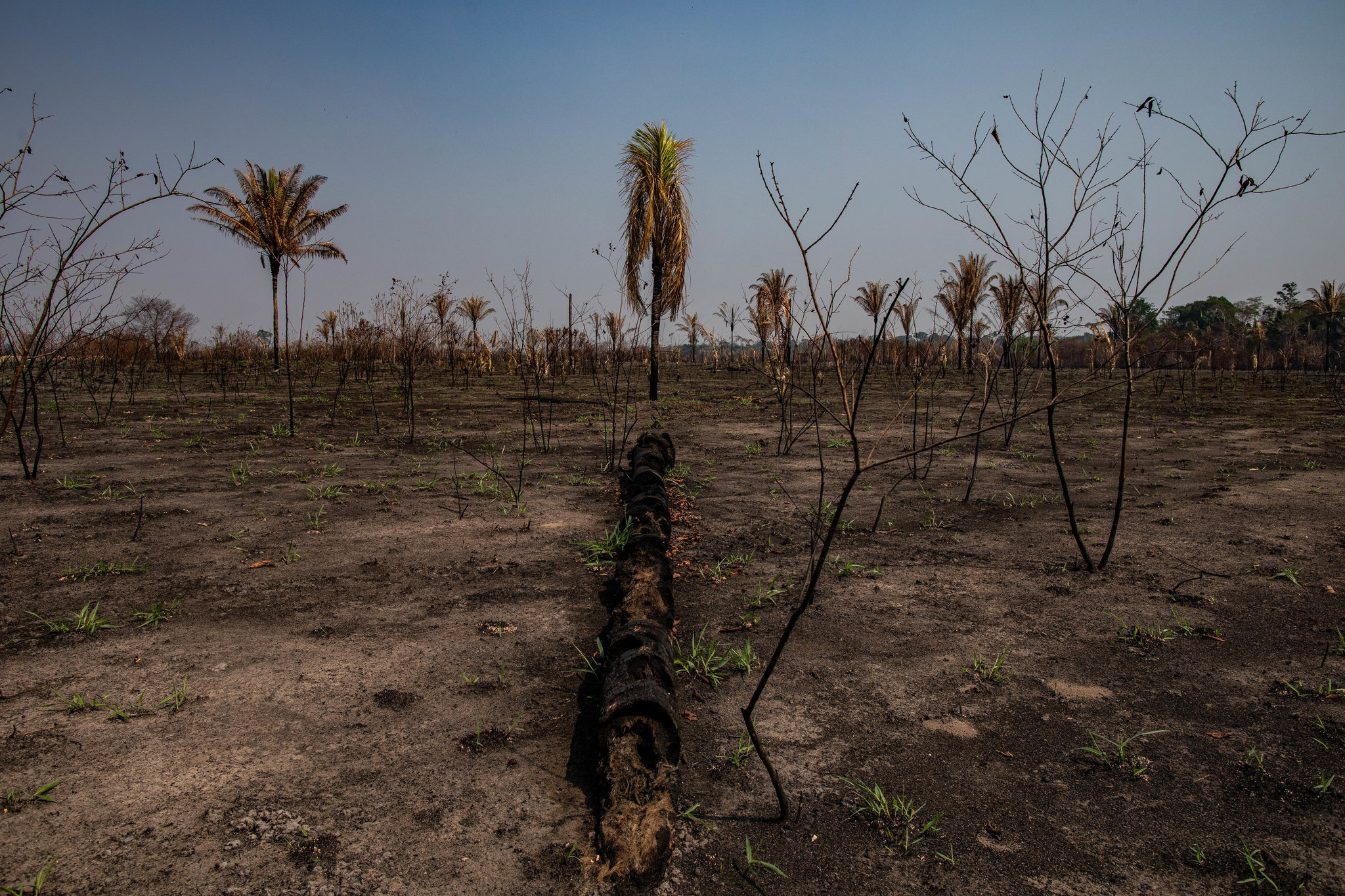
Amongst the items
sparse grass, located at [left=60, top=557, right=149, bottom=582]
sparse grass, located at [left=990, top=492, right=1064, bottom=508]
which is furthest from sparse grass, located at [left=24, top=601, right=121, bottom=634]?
sparse grass, located at [left=990, top=492, right=1064, bottom=508]

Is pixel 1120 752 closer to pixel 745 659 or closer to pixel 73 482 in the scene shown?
pixel 745 659

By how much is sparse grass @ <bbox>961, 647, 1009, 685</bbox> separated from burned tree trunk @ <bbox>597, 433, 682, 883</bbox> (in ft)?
4.39

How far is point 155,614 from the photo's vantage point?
3.05 metres

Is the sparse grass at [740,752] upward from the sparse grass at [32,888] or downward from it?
downward

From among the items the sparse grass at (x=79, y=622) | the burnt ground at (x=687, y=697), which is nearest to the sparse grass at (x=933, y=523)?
the burnt ground at (x=687, y=697)

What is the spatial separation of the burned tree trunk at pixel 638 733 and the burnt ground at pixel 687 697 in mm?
102

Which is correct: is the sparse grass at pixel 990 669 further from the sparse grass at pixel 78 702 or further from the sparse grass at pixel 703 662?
the sparse grass at pixel 78 702

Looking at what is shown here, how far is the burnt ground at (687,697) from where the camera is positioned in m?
1.76

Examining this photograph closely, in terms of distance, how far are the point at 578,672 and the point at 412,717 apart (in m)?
0.69

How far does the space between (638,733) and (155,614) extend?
259 centimetres

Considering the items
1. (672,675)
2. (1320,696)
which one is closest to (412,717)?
(672,675)

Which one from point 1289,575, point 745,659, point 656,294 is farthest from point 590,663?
point 656,294

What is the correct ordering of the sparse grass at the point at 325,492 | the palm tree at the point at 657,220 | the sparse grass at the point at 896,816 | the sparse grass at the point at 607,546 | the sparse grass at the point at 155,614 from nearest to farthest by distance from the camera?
the sparse grass at the point at 896,816 → the sparse grass at the point at 155,614 → the sparse grass at the point at 607,546 → the sparse grass at the point at 325,492 → the palm tree at the point at 657,220

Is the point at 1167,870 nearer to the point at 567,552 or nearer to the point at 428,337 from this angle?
the point at 567,552
